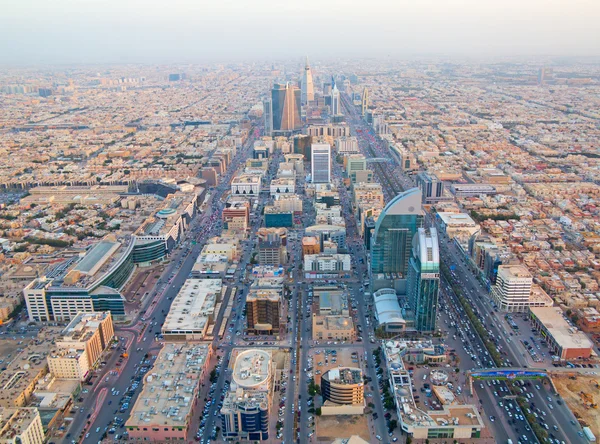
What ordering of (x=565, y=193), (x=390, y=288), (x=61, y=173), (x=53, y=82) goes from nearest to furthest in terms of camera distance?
1. (x=390, y=288)
2. (x=565, y=193)
3. (x=61, y=173)
4. (x=53, y=82)

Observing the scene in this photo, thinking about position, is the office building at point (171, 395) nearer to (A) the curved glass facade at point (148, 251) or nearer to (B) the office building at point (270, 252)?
(B) the office building at point (270, 252)

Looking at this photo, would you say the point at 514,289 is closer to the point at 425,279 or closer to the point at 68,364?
the point at 425,279

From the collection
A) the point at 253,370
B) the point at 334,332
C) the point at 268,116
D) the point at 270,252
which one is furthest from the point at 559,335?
the point at 268,116

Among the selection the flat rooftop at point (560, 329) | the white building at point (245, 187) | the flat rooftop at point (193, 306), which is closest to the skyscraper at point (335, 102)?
the white building at point (245, 187)

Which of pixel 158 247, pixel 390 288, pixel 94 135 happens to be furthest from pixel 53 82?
pixel 390 288

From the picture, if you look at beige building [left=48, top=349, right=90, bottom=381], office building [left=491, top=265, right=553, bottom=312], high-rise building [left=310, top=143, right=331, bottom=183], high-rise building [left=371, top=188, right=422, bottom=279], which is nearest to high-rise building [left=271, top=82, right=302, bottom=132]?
high-rise building [left=310, top=143, right=331, bottom=183]

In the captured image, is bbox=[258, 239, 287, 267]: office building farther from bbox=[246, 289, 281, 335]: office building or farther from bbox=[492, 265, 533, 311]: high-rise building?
bbox=[492, 265, 533, 311]: high-rise building

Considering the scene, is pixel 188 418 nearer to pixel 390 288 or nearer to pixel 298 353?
pixel 298 353
